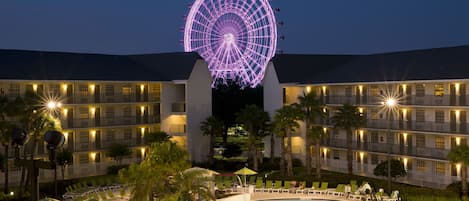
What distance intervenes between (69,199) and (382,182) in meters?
22.7

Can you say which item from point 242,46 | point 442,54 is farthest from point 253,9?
point 442,54

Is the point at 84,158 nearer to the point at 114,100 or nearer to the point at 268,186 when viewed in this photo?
the point at 114,100

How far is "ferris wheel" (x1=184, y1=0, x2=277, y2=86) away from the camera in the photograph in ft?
221

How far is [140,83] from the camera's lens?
195 feet

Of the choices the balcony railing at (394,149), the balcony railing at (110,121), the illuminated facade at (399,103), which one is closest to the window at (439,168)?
the illuminated facade at (399,103)

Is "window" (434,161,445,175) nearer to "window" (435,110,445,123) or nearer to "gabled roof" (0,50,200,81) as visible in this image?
"window" (435,110,445,123)

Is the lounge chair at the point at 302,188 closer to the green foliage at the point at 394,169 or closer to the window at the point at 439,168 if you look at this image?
the green foliage at the point at 394,169

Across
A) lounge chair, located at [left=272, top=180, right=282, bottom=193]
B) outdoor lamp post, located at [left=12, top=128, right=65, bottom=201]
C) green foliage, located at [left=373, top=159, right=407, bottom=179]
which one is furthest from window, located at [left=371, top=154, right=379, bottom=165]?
outdoor lamp post, located at [left=12, top=128, right=65, bottom=201]

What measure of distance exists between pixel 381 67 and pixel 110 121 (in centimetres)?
2492

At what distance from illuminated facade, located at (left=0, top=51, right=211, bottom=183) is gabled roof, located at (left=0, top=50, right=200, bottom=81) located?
3.5 inches

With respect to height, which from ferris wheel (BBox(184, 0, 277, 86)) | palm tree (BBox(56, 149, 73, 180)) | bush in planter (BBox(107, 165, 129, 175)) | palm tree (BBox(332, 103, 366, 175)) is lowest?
bush in planter (BBox(107, 165, 129, 175))

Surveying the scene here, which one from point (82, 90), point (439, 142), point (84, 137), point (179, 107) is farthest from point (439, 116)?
point (82, 90)

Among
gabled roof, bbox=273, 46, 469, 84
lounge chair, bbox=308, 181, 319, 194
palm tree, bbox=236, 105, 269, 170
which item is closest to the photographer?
lounge chair, bbox=308, 181, 319, 194

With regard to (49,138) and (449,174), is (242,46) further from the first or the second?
(49,138)
